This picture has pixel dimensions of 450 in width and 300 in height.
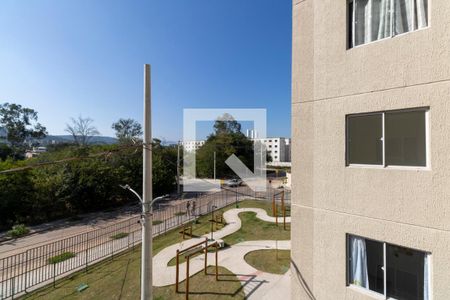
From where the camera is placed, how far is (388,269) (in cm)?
365

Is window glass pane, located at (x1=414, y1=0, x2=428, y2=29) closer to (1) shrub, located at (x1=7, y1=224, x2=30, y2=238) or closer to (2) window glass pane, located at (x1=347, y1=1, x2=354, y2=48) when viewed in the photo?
(2) window glass pane, located at (x1=347, y1=1, x2=354, y2=48)

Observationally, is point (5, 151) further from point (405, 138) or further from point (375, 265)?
point (405, 138)

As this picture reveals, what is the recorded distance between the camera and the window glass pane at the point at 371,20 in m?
3.78

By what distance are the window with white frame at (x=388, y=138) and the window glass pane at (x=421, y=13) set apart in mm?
1288

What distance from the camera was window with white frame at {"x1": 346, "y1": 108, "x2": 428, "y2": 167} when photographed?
341 cm

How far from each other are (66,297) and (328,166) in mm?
8790

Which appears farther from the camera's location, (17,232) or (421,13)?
(17,232)

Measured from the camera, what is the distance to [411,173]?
3383 mm

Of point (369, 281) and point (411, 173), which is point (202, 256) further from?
point (411, 173)

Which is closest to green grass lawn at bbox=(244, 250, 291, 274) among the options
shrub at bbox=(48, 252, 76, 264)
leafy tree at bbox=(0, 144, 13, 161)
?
shrub at bbox=(48, 252, 76, 264)

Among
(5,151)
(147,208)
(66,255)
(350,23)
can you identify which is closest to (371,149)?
(350,23)

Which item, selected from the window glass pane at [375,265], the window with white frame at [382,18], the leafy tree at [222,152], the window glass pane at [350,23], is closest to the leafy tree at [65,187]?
the window glass pane at [350,23]

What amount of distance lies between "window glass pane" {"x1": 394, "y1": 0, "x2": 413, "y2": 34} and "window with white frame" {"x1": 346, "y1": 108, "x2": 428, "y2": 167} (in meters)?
1.32

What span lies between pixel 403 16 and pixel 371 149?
2145mm
